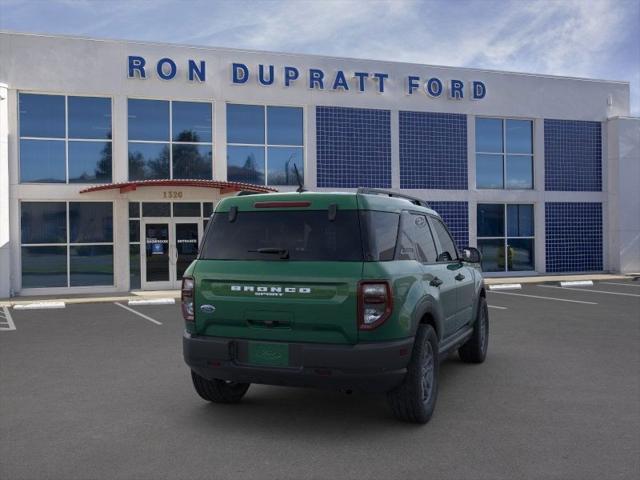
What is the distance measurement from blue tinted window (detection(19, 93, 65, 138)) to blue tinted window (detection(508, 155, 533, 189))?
1487 cm

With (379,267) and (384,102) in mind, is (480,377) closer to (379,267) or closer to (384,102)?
(379,267)

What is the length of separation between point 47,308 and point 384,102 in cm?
1203

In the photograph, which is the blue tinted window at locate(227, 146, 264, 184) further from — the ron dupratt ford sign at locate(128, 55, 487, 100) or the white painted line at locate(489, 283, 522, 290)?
the white painted line at locate(489, 283, 522, 290)

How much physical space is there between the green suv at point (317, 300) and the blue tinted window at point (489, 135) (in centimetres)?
1745

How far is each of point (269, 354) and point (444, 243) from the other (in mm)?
2770

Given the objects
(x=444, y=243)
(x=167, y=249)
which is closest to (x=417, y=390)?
(x=444, y=243)

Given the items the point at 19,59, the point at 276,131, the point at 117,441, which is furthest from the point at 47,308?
the point at 117,441

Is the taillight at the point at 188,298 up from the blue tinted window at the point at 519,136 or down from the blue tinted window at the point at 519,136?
down

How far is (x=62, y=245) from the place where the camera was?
17.7m

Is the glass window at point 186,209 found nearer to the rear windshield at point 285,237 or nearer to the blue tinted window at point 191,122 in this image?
the blue tinted window at point 191,122

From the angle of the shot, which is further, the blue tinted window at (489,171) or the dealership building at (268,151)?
the blue tinted window at (489,171)

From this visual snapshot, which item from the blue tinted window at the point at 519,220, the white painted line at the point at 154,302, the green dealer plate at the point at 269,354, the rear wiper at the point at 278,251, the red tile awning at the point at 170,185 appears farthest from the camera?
the blue tinted window at the point at 519,220

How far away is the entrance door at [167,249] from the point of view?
18.5m

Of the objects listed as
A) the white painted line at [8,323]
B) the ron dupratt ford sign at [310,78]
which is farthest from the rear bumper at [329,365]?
the ron dupratt ford sign at [310,78]
